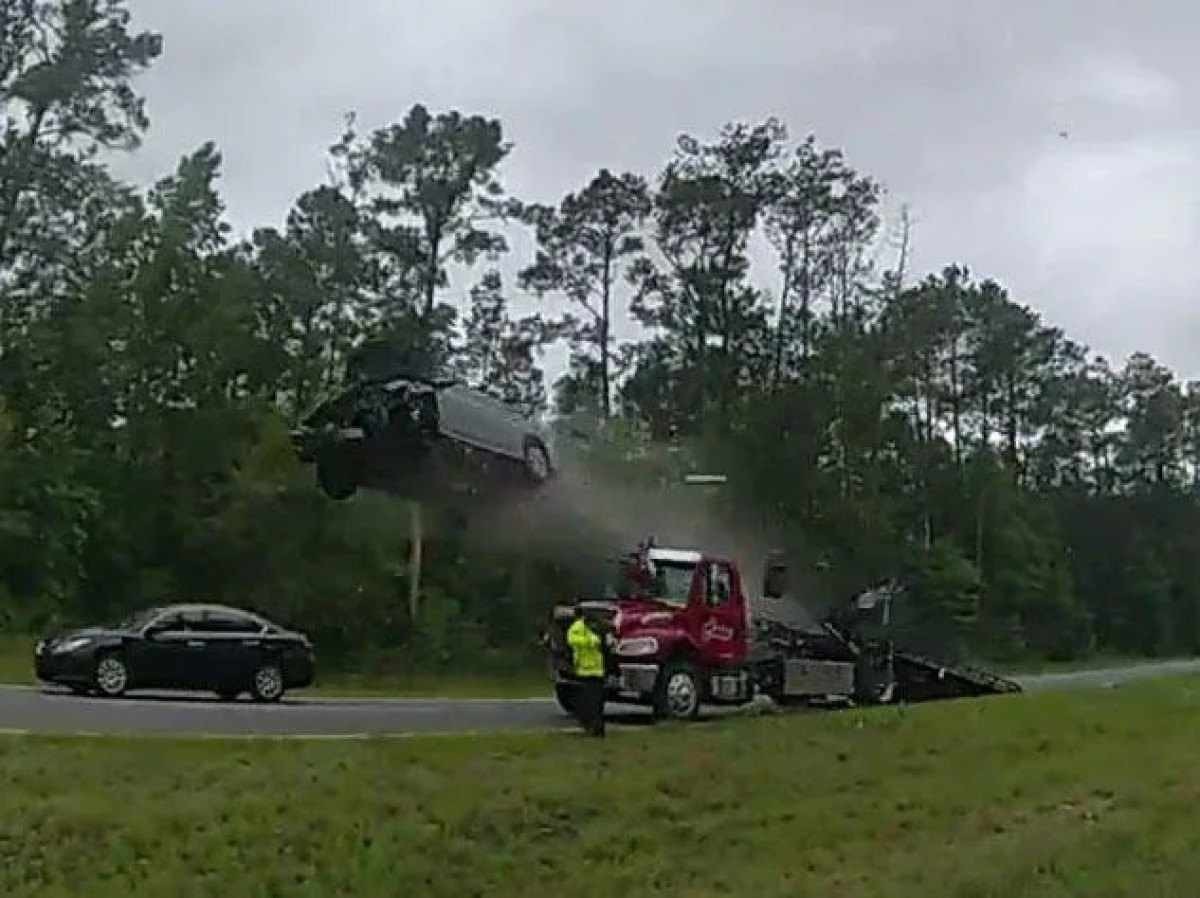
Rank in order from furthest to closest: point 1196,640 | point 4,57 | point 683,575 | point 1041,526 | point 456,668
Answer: point 1196,640
point 1041,526
point 4,57
point 456,668
point 683,575

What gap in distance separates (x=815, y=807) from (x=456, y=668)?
31149 millimetres

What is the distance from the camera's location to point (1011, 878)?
50.6ft

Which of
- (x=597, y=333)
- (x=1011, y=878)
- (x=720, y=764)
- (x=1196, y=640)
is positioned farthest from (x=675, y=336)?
(x=1011, y=878)

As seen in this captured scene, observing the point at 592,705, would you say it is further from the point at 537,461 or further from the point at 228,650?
the point at 228,650

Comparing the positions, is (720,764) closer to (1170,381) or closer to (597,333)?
(597,333)

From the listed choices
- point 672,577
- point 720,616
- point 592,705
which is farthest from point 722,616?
point 592,705

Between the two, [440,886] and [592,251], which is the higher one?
[592,251]

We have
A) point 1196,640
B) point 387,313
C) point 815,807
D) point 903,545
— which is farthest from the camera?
point 1196,640

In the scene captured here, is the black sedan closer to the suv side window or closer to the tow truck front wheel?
the tow truck front wheel

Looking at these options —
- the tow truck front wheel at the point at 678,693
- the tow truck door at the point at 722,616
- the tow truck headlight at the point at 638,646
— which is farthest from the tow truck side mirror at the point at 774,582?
the tow truck headlight at the point at 638,646

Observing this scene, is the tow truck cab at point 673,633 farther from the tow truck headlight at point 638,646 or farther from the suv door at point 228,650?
the suv door at point 228,650

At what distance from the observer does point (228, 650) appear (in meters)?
28.5

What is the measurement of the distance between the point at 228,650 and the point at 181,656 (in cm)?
69

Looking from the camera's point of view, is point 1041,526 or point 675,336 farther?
point 1041,526
